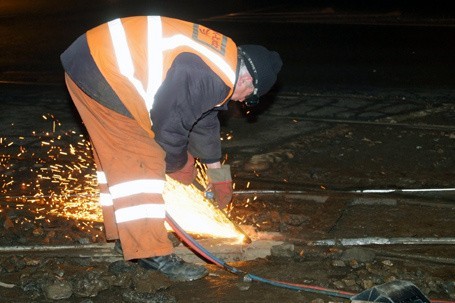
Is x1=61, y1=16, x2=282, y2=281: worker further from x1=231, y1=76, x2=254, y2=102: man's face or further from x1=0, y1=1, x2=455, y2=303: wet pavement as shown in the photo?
x1=0, y1=1, x2=455, y2=303: wet pavement

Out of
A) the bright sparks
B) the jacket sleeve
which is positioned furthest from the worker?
the bright sparks

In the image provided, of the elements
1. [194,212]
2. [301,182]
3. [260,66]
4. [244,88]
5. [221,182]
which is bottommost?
[301,182]

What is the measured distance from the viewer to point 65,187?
581 cm

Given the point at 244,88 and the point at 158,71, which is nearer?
the point at 158,71

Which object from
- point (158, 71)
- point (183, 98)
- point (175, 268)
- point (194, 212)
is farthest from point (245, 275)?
point (158, 71)

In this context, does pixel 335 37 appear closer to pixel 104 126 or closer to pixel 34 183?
pixel 34 183

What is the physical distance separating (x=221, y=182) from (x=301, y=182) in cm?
133

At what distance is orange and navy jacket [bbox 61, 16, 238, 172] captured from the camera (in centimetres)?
389

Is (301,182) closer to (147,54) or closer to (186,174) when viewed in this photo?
(186,174)

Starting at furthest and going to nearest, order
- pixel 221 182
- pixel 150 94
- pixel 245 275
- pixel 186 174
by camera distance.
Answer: pixel 186 174
pixel 221 182
pixel 245 275
pixel 150 94

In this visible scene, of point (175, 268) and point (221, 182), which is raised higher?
point (221, 182)

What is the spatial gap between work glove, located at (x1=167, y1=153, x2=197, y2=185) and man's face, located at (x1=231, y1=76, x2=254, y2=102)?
2.46 ft

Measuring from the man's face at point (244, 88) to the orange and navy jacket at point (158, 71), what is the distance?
0.08 m

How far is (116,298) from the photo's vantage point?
4.05 metres
